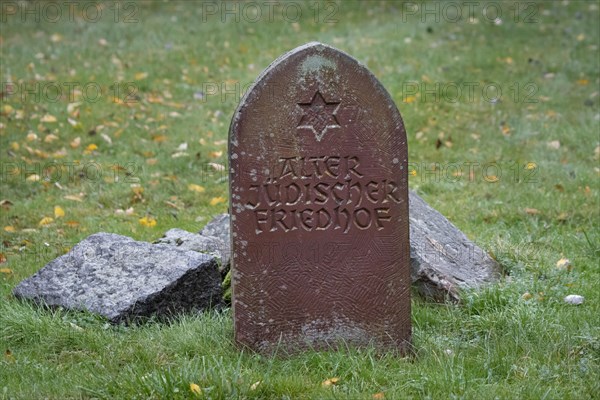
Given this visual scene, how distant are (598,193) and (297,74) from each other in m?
4.18

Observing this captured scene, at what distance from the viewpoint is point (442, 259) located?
17.5 ft

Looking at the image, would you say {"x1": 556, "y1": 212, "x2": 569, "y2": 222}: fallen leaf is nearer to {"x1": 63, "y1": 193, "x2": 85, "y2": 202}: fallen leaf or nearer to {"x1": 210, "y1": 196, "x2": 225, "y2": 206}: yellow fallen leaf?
{"x1": 210, "y1": 196, "x2": 225, "y2": 206}: yellow fallen leaf

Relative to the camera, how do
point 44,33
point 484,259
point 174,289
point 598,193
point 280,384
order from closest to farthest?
point 280,384 < point 174,289 < point 484,259 < point 598,193 < point 44,33

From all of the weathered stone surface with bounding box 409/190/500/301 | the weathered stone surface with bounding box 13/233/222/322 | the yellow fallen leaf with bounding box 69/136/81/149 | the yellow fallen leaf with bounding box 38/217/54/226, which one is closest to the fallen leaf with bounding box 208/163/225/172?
the yellow fallen leaf with bounding box 69/136/81/149

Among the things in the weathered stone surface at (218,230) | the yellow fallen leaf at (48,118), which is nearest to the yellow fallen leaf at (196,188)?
the weathered stone surface at (218,230)

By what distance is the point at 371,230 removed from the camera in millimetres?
4332

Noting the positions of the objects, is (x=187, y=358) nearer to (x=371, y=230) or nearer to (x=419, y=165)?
(x=371, y=230)

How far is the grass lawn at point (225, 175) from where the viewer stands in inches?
161

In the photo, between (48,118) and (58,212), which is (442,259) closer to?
(58,212)

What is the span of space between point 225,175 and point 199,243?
267 cm

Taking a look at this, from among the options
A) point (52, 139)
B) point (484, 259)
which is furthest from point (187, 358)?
point (52, 139)

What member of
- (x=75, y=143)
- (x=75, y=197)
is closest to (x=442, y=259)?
(x=75, y=197)

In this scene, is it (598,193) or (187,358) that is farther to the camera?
(598,193)

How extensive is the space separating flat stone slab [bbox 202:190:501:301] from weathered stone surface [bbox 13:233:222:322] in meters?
0.73
